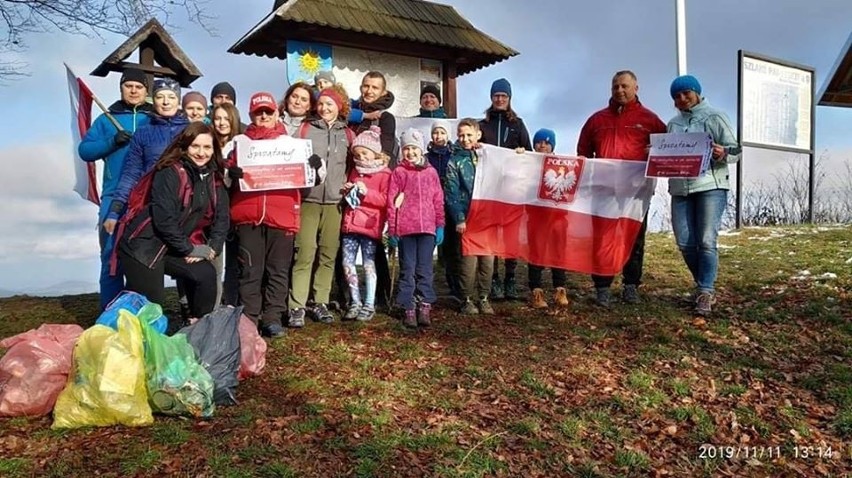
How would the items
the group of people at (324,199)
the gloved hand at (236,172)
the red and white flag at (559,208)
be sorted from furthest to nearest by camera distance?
1. the red and white flag at (559,208)
2. the gloved hand at (236,172)
3. the group of people at (324,199)

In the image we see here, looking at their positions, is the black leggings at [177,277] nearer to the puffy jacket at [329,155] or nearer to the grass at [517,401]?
the grass at [517,401]

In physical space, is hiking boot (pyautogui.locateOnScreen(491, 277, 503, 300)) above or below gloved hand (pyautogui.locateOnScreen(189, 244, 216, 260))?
below

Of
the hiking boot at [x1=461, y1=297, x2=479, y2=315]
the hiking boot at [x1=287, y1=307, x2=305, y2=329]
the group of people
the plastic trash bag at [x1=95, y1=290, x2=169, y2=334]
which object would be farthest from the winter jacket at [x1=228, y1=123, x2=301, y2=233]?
the hiking boot at [x1=461, y1=297, x2=479, y2=315]

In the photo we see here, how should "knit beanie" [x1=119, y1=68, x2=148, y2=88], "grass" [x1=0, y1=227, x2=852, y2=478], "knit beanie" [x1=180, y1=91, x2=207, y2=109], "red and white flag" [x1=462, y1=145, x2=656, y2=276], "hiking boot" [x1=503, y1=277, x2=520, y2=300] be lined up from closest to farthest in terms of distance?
"grass" [x1=0, y1=227, x2=852, y2=478], "knit beanie" [x1=119, y1=68, x2=148, y2=88], "knit beanie" [x1=180, y1=91, x2=207, y2=109], "red and white flag" [x1=462, y1=145, x2=656, y2=276], "hiking boot" [x1=503, y1=277, x2=520, y2=300]

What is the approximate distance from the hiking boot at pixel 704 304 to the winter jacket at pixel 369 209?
10.2 feet

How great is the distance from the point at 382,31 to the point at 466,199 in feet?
15.7

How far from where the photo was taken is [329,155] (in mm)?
5809

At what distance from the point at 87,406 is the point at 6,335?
3180 mm

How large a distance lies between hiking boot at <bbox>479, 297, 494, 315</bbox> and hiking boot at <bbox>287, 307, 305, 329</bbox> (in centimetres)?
180

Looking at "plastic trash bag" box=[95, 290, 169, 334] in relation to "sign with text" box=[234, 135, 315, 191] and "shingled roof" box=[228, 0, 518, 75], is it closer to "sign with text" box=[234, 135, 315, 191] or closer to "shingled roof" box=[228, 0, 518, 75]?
"sign with text" box=[234, 135, 315, 191]

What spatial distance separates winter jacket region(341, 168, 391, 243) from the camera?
19.5 ft

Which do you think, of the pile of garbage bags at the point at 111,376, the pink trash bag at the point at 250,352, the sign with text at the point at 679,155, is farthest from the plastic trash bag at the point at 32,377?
the sign with text at the point at 679,155

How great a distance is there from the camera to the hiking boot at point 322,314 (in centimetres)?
604

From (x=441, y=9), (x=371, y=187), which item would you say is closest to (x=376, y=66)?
(x=441, y=9)
